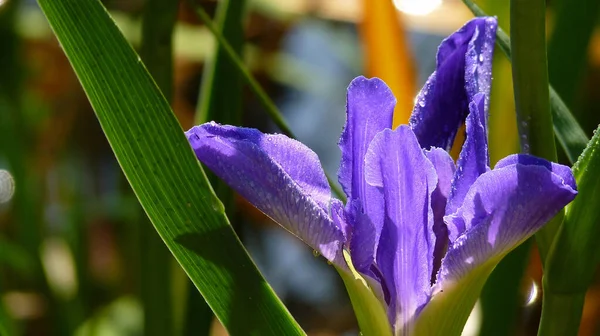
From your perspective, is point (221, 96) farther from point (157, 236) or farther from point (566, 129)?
point (566, 129)

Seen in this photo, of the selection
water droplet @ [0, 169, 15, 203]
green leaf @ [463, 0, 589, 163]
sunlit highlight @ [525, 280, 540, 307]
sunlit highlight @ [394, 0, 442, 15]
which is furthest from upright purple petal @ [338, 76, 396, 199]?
water droplet @ [0, 169, 15, 203]

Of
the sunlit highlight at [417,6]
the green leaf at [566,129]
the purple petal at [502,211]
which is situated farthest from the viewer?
the sunlit highlight at [417,6]

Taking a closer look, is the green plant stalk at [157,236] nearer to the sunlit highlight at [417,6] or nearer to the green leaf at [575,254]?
the green leaf at [575,254]

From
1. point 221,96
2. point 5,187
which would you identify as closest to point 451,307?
point 221,96

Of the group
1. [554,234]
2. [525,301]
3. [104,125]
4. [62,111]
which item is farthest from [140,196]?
[62,111]

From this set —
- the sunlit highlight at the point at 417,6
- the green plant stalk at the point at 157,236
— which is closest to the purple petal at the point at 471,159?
the green plant stalk at the point at 157,236

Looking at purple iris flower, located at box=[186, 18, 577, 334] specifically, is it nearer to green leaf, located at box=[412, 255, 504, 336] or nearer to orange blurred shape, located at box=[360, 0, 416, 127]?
green leaf, located at box=[412, 255, 504, 336]
